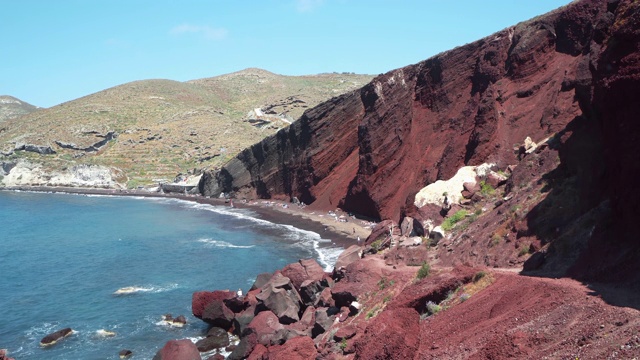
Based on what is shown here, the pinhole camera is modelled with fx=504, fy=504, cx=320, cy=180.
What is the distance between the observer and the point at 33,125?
125 metres

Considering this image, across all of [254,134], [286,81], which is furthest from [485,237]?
[286,81]

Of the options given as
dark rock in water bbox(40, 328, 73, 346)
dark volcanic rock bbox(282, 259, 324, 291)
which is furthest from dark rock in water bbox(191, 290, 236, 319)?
dark rock in water bbox(40, 328, 73, 346)

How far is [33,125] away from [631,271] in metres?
139

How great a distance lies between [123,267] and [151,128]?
85934 millimetres

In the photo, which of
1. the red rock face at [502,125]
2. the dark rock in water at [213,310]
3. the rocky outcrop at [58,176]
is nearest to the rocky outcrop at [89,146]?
the rocky outcrop at [58,176]

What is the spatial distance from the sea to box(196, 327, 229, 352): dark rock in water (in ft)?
2.87

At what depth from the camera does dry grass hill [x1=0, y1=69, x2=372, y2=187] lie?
10488 centimetres

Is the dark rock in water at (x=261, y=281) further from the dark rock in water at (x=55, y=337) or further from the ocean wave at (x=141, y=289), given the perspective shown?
the dark rock in water at (x=55, y=337)

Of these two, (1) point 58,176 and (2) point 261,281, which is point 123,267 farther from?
(1) point 58,176

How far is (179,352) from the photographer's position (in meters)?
20.8

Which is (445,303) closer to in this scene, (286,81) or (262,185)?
(262,185)

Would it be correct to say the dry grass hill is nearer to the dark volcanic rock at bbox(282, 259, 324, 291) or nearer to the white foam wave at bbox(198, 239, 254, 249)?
the white foam wave at bbox(198, 239, 254, 249)

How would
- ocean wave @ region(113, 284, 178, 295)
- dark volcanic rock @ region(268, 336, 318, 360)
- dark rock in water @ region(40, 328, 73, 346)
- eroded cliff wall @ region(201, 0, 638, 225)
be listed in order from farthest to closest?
ocean wave @ region(113, 284, 178, 295)
dark rock in water @ region(40, 328, 73, 346)
eroded cliff wall @ region(201, 0, 638, 225)
dark volcanic rock @ region(268, 336, 318, 360)

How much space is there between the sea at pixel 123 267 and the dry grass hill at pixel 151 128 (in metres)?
35.6
